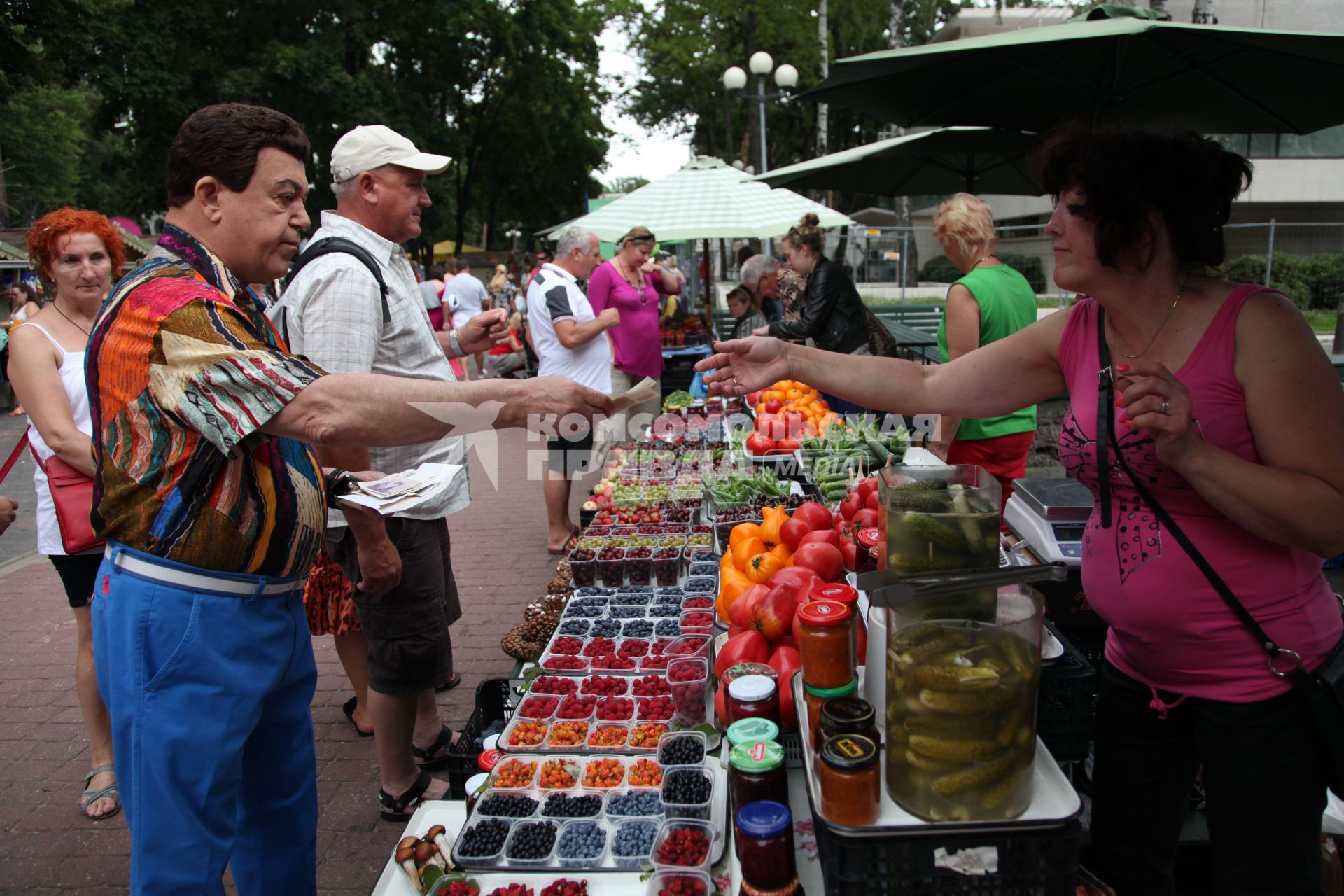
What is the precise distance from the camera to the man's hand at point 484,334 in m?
3.27

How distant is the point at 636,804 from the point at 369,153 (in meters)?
2.30

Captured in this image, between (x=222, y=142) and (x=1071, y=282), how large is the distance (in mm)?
1941

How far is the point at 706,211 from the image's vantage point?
966 centimetres

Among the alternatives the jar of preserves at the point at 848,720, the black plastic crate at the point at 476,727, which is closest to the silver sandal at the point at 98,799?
the black plastic crate at the point at 476,727

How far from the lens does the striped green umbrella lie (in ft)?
30.9

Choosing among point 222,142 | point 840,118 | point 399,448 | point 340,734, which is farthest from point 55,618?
point 840,118

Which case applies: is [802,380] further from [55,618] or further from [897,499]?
[55,618]

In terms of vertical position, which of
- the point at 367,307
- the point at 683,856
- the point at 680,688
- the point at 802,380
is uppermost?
the point at 367,307

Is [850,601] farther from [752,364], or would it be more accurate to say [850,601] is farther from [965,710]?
[752,364]

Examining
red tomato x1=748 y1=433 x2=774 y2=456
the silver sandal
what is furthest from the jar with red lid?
the silver sandal

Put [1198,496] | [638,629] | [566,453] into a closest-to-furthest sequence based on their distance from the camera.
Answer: [1198,496] < [638,629] < [566,453]

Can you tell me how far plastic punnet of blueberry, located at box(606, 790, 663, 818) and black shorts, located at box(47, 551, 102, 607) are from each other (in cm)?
232

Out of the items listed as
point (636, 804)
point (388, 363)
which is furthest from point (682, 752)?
point (388, 363)

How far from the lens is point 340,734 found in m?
3.97
